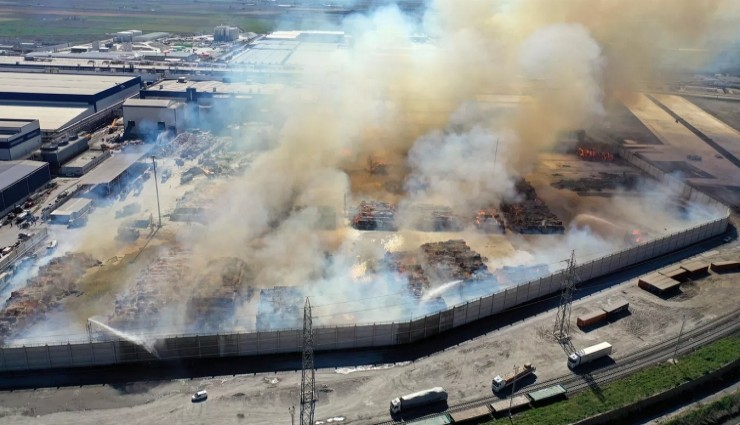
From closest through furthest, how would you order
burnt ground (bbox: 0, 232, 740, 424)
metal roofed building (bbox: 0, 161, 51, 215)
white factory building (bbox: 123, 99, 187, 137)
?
1. burnt ground (bbox: 0, 232, 740, 424)
2. metal roofed building (bbox: 0, 161, 51, 215)
3. white factory building (bbox: 123, 99, 187, 137)

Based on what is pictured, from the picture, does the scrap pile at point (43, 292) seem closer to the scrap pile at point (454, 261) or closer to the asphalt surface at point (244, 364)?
the asphalt surface at point (244, 364)

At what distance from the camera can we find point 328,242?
2920 cm

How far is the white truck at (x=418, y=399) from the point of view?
1838 centimetres

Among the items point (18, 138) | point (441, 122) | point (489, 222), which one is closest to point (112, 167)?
point (18, 138)

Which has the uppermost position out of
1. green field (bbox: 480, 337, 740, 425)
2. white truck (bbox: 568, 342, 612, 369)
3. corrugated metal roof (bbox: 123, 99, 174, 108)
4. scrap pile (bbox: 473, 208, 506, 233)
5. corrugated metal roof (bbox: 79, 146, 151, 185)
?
corrugated metal roof (bbox: 123, 99, 174, 108)

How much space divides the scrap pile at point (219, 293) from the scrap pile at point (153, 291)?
858 millimetres

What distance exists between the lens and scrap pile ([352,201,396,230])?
3114 centimetres

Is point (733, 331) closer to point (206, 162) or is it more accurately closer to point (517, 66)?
point (517, 66)

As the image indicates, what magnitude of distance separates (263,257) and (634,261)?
704 inches

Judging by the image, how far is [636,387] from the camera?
19.5m

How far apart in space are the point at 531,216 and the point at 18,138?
107 feet

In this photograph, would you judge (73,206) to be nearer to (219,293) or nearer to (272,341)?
(219,293)

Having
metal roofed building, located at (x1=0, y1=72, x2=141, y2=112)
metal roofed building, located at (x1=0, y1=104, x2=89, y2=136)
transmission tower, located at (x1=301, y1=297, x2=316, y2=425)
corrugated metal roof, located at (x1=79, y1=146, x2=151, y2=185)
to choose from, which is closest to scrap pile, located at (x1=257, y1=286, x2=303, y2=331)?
transmission tower, located at (x1=301, y1=297, x2=316, y2=425)

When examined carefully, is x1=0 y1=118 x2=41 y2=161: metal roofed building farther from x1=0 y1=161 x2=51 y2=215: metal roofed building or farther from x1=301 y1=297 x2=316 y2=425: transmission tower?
x1=301 y1=297 x2=316 y2=425: transmission tower
